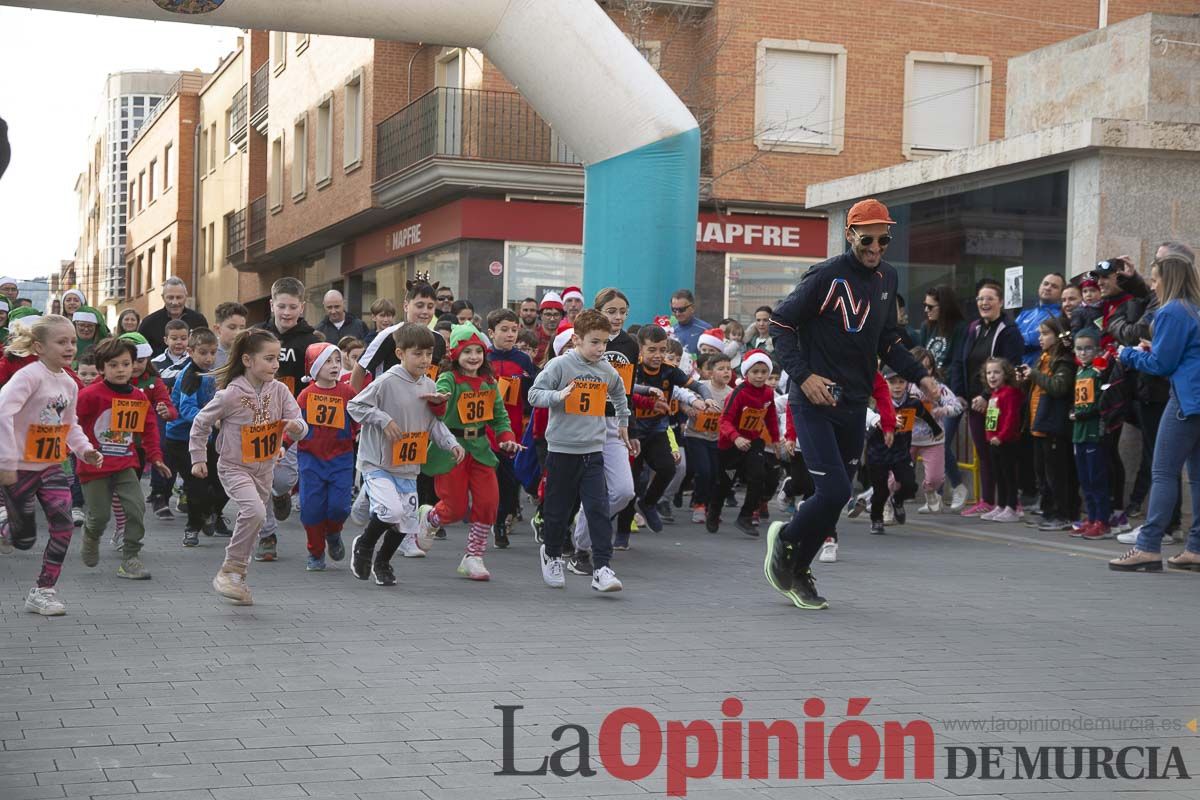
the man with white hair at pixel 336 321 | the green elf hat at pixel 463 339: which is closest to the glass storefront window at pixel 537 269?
the man with white hair at pixel 336 321

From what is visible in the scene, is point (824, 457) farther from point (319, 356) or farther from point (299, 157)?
point (299, 157)

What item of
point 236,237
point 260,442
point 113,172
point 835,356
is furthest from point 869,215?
point 113,172

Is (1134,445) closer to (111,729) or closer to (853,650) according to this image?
(853,650)

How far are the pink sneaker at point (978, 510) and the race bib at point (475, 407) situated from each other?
20.3 feet

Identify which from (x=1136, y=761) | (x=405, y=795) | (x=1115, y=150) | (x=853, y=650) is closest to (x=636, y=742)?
(x=405, y=795)

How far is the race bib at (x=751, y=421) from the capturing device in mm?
12688

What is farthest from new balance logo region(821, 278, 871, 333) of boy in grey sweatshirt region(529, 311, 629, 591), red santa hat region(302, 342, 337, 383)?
red santa hat region(302, 342, 337, 383)

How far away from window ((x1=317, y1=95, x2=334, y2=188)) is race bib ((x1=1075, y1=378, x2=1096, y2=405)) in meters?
24.5

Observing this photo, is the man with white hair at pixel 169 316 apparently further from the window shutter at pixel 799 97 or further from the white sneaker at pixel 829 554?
the window shutter at pixel 799 97

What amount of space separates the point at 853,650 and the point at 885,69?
76.7 feet

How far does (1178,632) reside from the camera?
777 cm

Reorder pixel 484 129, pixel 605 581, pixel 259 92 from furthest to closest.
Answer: pixel 259 92, pixel 484 129, pixel 605 581

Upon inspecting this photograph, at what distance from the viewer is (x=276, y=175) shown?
39.8m

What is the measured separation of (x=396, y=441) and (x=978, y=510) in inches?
287
